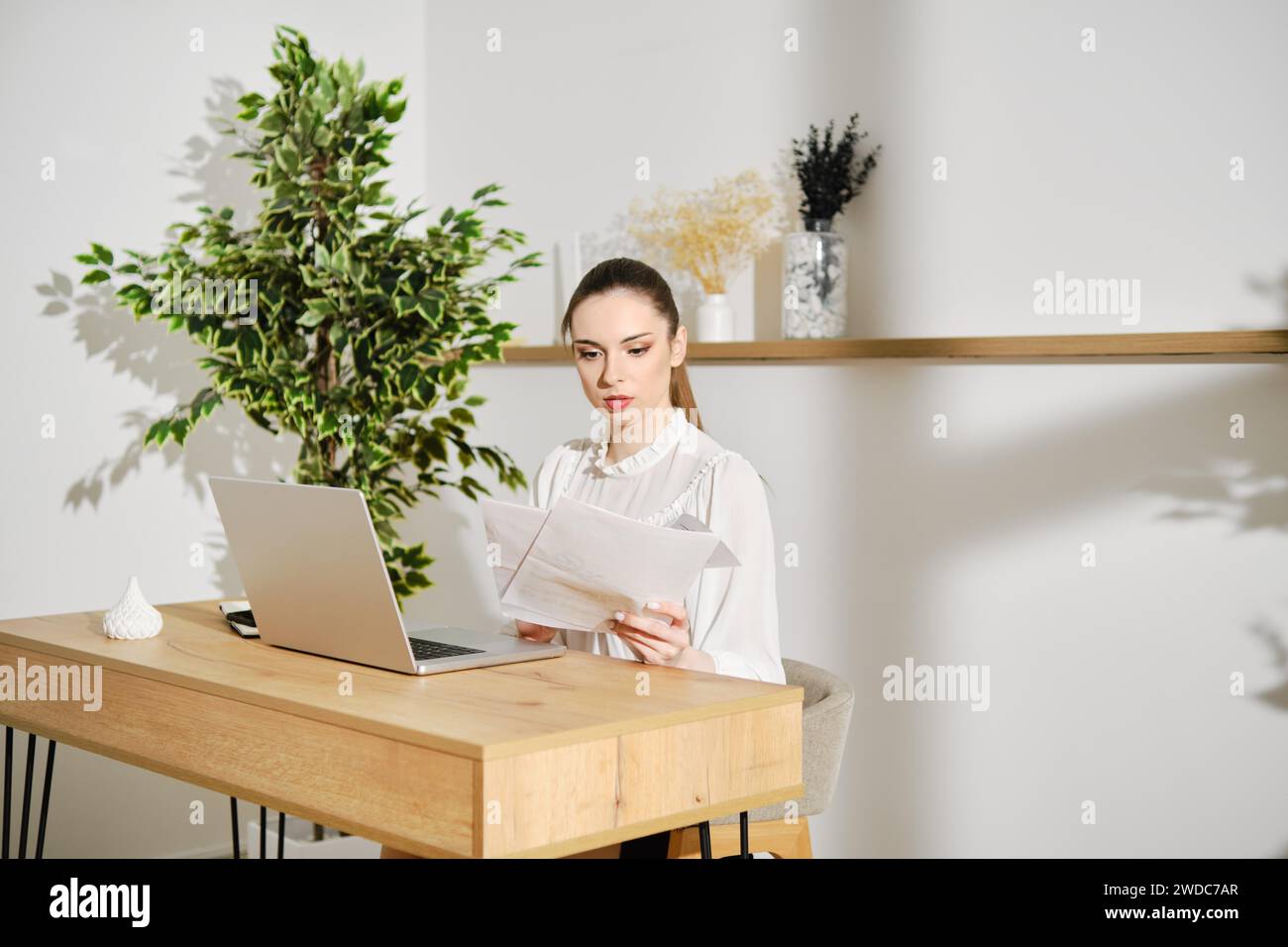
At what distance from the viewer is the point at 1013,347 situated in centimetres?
280

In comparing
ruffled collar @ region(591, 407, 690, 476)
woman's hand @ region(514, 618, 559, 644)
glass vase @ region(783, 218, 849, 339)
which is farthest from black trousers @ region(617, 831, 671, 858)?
glass vase @ region(783, 218, 849, 339)

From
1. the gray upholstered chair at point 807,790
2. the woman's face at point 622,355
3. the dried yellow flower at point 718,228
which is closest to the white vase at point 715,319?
the dried yellow flower at point 718,228

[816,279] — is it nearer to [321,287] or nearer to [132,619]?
[321,287]

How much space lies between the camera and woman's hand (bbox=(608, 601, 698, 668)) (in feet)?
6.15

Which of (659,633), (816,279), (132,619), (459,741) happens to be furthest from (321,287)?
(459,741)

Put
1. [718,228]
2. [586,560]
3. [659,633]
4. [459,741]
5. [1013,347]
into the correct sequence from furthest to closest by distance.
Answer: [718,228]
[1013,347]
[659,633]
[586,560]
[459,741]

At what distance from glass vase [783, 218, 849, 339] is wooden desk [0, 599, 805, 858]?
1400mm

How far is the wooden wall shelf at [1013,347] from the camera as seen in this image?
8.29ft

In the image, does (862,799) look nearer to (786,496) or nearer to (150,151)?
(786,496)

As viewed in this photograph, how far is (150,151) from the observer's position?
363 centimetres

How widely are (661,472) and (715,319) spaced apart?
3.63 ft

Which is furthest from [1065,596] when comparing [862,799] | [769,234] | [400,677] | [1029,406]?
[400,677]

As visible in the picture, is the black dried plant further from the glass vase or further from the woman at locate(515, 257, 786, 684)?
the woman at locate(515, 257, 786, 684)
